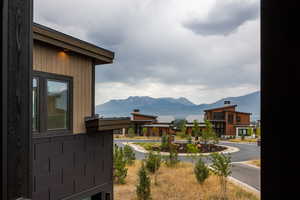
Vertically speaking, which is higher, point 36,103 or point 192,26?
point 192,26

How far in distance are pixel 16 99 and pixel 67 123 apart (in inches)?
97.4

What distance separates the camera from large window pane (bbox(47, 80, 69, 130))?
2.62 meters

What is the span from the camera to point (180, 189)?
546 centimetres

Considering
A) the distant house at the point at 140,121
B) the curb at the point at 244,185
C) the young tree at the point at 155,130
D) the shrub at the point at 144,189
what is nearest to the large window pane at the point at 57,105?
the shrub at the point at 144,189

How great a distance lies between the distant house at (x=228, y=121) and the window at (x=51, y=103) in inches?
635

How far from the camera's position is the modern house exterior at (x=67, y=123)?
247 cm

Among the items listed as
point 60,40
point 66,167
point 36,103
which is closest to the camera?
point 36,103

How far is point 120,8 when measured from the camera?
4.14 metres

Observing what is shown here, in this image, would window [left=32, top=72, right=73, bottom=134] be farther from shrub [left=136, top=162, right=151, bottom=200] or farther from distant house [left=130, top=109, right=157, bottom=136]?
distant house [left=130, top=109, right=157, bottom=136]
